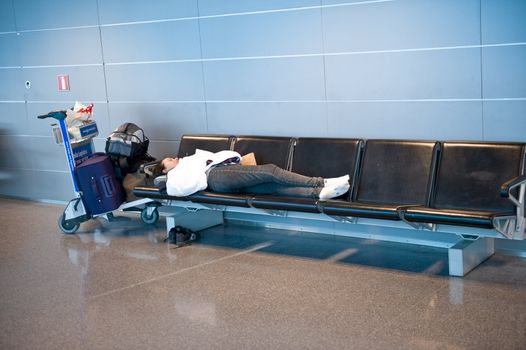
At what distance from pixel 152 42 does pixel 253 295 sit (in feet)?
9.64

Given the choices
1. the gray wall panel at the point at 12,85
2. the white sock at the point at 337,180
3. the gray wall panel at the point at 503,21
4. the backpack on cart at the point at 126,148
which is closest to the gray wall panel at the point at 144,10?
the backpack on cart at the point at 126,148

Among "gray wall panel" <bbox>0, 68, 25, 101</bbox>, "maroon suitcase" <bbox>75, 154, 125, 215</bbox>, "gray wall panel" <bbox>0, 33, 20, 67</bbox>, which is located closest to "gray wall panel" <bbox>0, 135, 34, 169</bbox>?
"gray wall panel" <bbox>0, 68, 25, 101</bbox>

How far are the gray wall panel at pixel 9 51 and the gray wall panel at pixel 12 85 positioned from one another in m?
0.07

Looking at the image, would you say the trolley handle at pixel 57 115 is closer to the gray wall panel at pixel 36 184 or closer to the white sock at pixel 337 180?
the gray wall panel at pixel 36 184

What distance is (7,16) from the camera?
7398 mm

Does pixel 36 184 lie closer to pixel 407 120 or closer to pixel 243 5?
pixel 243 5

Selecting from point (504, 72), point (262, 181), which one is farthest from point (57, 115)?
point (504, 72)

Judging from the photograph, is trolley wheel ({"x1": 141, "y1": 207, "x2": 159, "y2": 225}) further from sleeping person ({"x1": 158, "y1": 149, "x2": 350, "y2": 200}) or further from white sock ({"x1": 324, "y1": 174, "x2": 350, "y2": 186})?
white sock ({"x1": 324, "y1": 174, "x2": 350, "y2": 186})

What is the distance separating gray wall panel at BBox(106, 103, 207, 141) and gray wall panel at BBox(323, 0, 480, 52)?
1.46 metres

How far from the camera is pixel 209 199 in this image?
511 centimetres

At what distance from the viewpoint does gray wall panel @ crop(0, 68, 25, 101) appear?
294 inches

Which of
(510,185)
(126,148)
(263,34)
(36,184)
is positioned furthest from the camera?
(36,184)

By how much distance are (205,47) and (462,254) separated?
283 centimetres

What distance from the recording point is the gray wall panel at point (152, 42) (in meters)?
6.06
